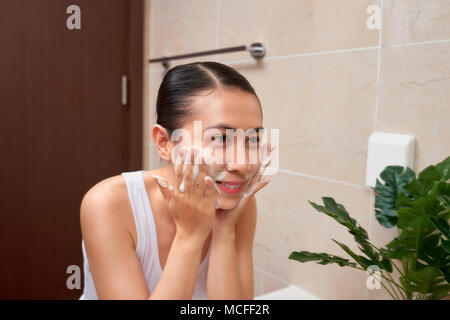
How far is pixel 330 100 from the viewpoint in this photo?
97 centimetres

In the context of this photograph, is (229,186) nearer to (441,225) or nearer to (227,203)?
(227,203)

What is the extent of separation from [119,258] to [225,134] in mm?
262

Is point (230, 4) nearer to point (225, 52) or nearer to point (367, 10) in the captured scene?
point (225, 52)

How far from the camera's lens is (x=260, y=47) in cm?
112

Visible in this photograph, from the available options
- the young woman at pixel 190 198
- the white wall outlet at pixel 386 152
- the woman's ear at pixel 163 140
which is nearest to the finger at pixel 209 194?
the young woman at pixel 190 198

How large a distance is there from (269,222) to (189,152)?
2.10 ft

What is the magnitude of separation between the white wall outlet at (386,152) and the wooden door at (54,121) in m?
1.00

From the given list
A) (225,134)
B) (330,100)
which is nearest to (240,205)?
(225,134)

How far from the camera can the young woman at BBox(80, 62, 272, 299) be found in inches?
21.7

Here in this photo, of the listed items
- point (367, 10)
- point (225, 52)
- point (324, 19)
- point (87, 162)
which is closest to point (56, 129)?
point (87, 162)

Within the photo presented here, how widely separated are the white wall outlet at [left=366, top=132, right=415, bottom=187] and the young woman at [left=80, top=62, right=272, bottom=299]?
346 mm

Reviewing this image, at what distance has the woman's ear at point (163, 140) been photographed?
636 millimetres

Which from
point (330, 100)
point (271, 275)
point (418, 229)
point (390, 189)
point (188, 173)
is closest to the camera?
point (188, 173)

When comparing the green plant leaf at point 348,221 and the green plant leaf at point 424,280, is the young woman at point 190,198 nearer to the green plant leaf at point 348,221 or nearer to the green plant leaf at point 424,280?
the green plant leaf at point 348,221
